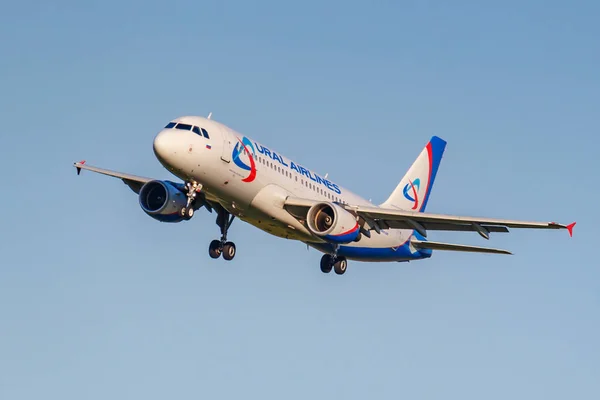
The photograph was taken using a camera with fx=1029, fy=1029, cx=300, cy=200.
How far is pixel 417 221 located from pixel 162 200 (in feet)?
37.5

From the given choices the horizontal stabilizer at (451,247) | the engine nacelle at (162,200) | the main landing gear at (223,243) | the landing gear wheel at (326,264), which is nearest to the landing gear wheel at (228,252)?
the main landing gear at (223,243)

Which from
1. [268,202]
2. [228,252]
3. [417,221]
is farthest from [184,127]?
[417,221]

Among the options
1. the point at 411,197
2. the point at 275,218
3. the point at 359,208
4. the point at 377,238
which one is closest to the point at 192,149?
the point at 275,218

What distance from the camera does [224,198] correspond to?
140 feet

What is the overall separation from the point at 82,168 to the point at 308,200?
551 inches

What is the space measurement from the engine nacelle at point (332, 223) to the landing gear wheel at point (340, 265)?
5.27 meters

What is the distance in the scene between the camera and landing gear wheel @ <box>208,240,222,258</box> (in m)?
46.8

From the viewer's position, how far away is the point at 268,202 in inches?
1713

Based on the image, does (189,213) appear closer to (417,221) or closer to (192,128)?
(192,128)

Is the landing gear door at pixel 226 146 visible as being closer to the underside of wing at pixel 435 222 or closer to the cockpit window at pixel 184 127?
the cockpit window at pixel 184 127

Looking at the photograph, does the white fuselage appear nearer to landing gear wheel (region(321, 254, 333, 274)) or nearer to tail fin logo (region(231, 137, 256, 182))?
tail fin logo (region(231, 137, 256, 182))

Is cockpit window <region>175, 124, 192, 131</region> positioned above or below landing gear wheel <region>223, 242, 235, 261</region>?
above

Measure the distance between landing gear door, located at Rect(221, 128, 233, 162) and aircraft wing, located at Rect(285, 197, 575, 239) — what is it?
394cm

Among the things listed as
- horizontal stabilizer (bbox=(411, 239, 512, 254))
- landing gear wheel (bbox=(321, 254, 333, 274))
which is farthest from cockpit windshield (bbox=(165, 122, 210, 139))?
horizontal stabilizer (bbox=(411, 239, 512, 254))
